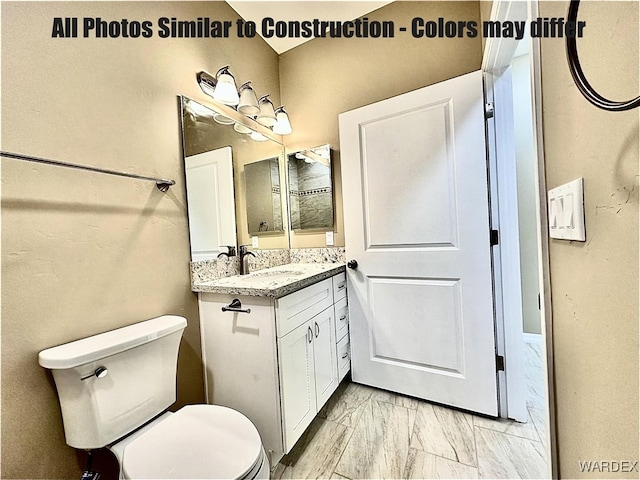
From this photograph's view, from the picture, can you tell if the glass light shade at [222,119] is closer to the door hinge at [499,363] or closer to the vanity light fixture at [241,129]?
the vanity light fixture at [241,129]

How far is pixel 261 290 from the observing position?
1165 millimetres

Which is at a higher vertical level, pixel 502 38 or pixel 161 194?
pixel 502 38

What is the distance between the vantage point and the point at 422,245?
1613 mm

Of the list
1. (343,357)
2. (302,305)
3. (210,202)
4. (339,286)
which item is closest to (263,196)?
(210,202)

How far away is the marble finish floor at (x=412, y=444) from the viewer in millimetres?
1212

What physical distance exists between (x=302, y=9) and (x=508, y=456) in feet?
9.25

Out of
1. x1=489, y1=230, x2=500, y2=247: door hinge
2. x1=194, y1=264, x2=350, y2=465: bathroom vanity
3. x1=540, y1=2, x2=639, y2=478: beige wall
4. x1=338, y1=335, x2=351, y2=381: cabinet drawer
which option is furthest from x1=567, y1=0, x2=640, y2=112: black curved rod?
x1=338, y1=335, x2=351, y2=381: cabinet drawer

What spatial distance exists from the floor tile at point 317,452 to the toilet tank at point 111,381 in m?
0.66

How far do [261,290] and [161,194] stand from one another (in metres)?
0.66

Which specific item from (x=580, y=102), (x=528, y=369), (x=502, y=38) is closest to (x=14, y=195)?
(x=580, y=102)

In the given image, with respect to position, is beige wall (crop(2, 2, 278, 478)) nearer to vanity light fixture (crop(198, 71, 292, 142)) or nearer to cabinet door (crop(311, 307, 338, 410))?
vanity light fixture (crop(198, 71, 292, 142))

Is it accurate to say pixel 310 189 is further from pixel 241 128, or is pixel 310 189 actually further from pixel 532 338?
pixel 532 338

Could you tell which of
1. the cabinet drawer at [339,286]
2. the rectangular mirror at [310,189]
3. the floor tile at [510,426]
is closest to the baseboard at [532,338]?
the floor tile at [510,426]

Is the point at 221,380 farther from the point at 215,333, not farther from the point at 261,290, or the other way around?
the point at 261,290
